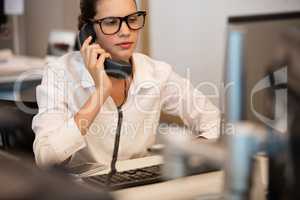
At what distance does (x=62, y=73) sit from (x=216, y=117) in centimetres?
49

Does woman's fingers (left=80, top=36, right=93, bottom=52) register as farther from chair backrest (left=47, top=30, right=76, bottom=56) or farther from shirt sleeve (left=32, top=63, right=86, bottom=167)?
chair backrest (left=47, top=30, right=76, bottom=56)

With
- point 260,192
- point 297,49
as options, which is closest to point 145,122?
point 260,192

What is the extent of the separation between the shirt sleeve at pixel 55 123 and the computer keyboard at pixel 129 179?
6.1 inches

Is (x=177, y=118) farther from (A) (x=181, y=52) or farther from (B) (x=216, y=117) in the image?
(A) (x=181, y=52)


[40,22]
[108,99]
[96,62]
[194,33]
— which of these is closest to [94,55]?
[96,62]

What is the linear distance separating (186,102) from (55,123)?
1.60ft

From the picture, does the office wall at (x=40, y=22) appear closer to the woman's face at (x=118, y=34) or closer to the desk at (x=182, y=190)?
the woman's face at (x=118, y=34)

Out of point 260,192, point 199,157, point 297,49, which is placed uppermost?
point 297,49

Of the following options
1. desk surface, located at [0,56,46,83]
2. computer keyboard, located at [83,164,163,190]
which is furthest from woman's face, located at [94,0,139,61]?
desk surface, located at [0,56,46,83]

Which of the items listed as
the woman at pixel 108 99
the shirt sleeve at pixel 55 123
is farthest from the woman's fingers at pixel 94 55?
the shirt sleeve at pixel 55 123

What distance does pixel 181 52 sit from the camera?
231cm

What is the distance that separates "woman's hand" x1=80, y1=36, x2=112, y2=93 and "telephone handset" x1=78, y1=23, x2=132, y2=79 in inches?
0.9

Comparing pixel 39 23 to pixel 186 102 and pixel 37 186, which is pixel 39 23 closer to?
pixel 186 102

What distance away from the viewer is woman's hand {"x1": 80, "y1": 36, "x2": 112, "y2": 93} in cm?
163
